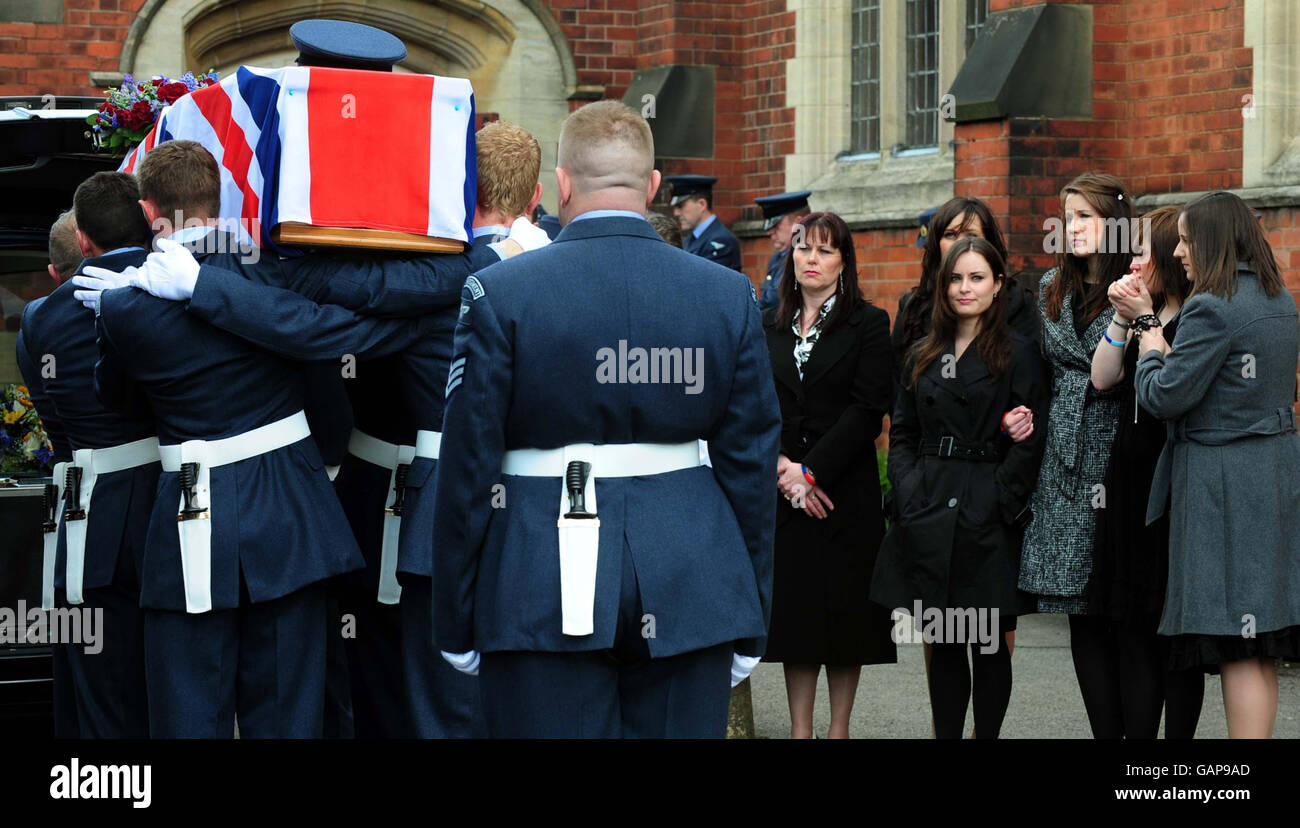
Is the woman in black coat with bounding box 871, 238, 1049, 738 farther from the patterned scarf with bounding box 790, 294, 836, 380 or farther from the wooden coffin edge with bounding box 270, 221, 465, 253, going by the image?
the wooden coffin edge with bounding box 270, 221, 465, 253

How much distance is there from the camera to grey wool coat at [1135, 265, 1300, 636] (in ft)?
15.6

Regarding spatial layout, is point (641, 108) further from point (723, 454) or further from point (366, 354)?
point (723, 454)

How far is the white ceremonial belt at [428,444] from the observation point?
15.2 ft

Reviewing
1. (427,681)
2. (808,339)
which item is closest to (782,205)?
(808,339)

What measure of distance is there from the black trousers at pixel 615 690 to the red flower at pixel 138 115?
2.75 m

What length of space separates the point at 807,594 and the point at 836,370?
74 centimetres

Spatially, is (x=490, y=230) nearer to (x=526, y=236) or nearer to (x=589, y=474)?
(x=526, y=236)

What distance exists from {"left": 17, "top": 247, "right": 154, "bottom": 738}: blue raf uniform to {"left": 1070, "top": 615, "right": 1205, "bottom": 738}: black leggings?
9.04ft

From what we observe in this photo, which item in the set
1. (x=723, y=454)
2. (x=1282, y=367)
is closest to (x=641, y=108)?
(x=1282, y=367)

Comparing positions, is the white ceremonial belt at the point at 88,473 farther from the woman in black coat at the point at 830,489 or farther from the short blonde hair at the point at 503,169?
the woman in black coat at the point at 830,489

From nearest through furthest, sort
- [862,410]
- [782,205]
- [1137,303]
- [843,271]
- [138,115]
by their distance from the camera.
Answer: [1137,303] → [138,115] → [862,410] → [843,271] → [782,205]

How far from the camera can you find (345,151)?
4.19 m

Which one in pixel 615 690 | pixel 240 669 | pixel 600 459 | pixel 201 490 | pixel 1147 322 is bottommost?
pixel 240 669

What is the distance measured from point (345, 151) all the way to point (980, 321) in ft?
7.40
